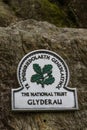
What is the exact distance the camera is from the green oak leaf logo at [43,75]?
648 cm

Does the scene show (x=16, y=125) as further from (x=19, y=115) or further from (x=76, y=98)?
(x=76, y=98)

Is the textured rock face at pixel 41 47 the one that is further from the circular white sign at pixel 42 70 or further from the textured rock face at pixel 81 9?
the textured rock face at pixel 81 9

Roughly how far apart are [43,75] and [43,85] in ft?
0.51

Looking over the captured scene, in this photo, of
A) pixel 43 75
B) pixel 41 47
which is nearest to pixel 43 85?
pixel 43 75

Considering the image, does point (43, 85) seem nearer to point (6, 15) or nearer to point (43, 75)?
point (43, 75)

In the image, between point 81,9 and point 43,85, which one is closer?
point 43,85

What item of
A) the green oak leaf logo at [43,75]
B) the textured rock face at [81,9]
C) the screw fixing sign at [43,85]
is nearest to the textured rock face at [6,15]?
the textured rock face at [81,9]

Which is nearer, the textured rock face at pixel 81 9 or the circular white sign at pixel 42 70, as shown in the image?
the circular white sign at pixel 42 70

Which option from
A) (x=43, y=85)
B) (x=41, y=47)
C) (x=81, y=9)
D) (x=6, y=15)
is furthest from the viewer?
(x=81, y=9)

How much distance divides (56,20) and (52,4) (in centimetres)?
44

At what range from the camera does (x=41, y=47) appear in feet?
22.1

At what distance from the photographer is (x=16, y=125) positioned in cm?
619

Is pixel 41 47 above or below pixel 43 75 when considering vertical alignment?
above

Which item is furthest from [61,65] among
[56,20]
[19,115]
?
[56,20]
